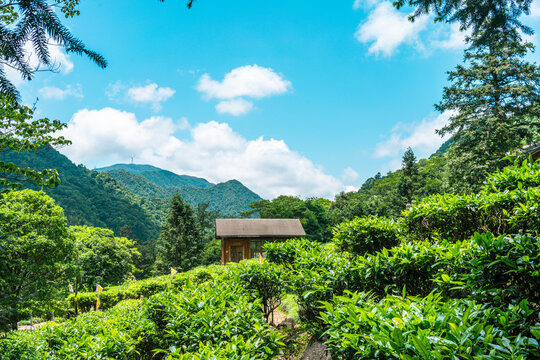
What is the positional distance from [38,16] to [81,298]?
54.9 feet

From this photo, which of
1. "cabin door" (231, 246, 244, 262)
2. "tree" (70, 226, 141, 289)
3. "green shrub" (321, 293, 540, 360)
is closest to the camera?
"green shrub" (321, 293, 540, 360)

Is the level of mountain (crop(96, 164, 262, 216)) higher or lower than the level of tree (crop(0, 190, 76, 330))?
higher

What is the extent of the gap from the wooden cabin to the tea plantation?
17693 millimetres

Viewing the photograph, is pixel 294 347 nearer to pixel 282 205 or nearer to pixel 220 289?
pixel 220 289

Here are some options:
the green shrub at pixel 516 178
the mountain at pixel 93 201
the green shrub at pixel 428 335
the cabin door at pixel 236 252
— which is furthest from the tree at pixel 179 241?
the green shrub at pixel 428 335

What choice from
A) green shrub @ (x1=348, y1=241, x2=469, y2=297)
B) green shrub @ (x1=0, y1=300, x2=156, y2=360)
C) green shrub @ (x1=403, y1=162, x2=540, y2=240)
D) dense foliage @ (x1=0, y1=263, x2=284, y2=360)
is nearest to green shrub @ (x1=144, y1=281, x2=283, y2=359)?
dense foliage @ (x1=0, y1=263, x2=284, y2=360)

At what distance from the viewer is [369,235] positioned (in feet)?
19.5

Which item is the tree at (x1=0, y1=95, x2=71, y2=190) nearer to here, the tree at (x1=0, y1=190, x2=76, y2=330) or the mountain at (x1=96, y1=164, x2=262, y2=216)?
the tree at (x1=0, y1=190, x2=76, y2=330)

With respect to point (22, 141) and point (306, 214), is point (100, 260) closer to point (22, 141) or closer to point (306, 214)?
point (22, 141)

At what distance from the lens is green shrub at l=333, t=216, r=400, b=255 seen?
5879 millimetres

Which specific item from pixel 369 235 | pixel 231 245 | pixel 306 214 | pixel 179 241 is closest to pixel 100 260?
pixel 179 241

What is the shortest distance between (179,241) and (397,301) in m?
32.8

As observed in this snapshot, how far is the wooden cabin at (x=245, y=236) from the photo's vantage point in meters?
23.9

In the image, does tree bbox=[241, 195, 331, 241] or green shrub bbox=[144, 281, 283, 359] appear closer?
green shrub bbox=[144, 281, 283, 359]
